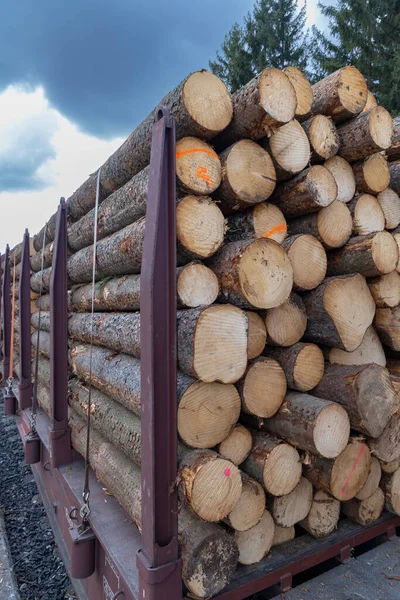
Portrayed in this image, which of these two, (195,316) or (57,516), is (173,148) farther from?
(57,516)

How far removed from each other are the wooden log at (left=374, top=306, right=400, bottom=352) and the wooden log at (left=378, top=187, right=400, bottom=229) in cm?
70

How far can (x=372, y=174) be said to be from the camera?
312 centimetres

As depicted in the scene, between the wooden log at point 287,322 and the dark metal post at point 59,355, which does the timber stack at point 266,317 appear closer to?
the wooden log at point 287,322

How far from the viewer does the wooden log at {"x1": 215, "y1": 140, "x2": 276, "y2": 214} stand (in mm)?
2430

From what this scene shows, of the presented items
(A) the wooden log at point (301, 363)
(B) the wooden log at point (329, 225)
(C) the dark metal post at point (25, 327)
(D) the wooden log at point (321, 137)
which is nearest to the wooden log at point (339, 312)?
(A) the wooden log at point (301, 363)

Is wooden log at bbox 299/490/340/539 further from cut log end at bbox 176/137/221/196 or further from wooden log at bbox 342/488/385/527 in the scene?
cut log end at bbox 176/137/221/196

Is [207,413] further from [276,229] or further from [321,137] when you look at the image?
[321,137]

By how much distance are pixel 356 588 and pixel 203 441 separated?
1.39 m

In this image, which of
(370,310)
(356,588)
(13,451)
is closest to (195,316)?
(370,310)

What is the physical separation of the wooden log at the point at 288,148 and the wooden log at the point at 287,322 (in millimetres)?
813

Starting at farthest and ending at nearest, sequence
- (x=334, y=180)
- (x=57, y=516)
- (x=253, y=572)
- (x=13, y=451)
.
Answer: (x=13, y=451) < (x=57, y=516) < (x=334, y=180) < (x=253, y=572)

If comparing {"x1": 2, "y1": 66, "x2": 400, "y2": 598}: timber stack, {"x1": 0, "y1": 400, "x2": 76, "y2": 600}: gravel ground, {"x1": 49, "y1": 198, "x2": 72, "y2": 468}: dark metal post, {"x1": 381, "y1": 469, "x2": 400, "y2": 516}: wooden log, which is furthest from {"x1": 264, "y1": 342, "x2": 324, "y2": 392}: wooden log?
{"x1": 0, "y1": 400, "x2": 76, "y2": 600}: gravel ground

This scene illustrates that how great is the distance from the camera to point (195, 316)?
7.16ft

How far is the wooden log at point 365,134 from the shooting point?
2.92 metres
